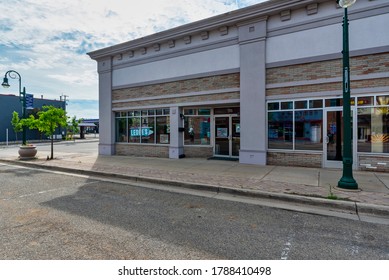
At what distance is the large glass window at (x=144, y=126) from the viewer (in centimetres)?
1410

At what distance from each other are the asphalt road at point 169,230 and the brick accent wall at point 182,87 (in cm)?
711

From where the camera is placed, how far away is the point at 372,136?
29.9 ft

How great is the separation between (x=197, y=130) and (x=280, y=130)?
468cm

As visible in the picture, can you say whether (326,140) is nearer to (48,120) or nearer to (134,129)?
(134,129)

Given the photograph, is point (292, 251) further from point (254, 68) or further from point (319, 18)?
point (319, 18)

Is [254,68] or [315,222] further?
[254,68]

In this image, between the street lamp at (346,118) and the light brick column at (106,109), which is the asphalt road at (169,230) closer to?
the street lamp at (346,118)

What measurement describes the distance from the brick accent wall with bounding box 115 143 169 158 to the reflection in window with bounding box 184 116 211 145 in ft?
4.80

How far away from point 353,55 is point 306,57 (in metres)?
1.64

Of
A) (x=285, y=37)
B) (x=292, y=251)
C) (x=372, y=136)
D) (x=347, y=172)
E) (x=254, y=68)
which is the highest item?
(x=285, y=37)

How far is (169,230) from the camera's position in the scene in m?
4.40

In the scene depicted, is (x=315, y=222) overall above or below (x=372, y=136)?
below

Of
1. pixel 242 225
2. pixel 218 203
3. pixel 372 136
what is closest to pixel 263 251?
pixel 242 225

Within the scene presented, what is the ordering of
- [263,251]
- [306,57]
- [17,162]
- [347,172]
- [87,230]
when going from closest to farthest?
[263,251] < [87,230] < [347,172] < [306,57] < [17,162]
